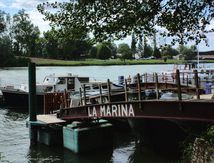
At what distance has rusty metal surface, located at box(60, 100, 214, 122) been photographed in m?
13.5

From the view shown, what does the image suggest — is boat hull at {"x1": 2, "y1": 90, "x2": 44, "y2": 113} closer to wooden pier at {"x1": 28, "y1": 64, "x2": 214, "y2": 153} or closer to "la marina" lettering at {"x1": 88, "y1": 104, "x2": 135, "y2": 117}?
wooden pier at {"x1": 28, "y1": 64, "x2": 214, "y2": 153}

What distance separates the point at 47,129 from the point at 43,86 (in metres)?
20.6

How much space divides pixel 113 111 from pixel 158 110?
2889 mm

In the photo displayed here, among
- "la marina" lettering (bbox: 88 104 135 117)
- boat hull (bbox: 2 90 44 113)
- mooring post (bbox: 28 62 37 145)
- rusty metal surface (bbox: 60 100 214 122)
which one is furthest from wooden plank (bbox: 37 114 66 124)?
boat hull (bbox: 2 90 44 113)

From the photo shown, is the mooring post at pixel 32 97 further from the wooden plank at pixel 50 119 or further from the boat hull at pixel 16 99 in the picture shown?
the boat hull at pixel 16 99

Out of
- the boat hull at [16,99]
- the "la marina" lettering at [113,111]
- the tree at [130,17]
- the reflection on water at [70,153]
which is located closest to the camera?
the tree at [130,17]

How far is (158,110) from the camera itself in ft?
49.3

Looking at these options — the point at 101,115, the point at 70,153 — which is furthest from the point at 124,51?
the point at 101,115

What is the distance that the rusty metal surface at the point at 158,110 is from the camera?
44.2ft

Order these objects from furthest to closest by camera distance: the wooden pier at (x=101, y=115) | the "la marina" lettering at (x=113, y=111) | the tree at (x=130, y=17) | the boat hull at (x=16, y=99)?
the boat hull at (x=16, y=99) < the "la marina" lettering at (x=113, y=111) < the wooden pier at (x=101, y=115) < the tree at (x=130, y=17)

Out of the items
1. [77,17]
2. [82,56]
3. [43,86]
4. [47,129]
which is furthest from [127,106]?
[82,56]

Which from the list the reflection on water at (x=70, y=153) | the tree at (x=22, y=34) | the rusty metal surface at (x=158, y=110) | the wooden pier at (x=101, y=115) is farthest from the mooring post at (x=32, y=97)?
the tree at (x=22, y=34)

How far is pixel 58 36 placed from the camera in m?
9.73

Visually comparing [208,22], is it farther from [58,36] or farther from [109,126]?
[109,126]
